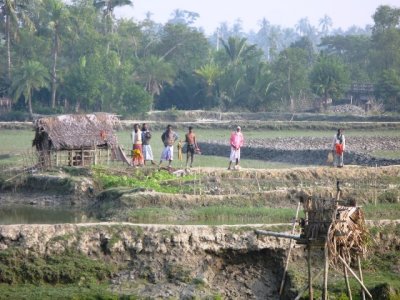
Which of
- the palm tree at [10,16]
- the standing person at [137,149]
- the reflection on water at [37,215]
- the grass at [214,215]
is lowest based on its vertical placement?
the reflection on water at [37,215]

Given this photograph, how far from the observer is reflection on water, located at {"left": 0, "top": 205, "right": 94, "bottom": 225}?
2000 centimetres

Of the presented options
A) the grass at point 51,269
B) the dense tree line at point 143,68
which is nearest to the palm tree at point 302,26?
the dense tree line at point 143,68

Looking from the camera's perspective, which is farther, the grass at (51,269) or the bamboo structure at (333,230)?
the grass at (51,269)

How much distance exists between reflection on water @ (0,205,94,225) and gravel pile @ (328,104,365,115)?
2990cm

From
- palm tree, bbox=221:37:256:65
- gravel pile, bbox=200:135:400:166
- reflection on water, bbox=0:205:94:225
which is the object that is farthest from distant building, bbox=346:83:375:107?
reflection on water, bbox=0:205:94:225

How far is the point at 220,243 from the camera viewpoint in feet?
55.5

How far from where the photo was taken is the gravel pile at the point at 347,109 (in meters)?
50.1

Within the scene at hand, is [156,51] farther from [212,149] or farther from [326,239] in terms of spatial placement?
[326,239]

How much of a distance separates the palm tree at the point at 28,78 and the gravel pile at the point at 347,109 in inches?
631

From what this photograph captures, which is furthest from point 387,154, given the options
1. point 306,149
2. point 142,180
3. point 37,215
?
point 37,215

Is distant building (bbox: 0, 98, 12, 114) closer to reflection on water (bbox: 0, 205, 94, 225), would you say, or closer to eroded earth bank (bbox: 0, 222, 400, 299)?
reflection on water (bbox: 0, 205, 94, 225)

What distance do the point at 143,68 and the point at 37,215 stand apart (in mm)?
31976

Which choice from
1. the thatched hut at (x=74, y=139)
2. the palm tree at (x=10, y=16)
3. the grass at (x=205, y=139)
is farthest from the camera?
the palm tree at (x=10, y=16)

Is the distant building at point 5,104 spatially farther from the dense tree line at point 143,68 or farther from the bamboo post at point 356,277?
the bamboo post at point 356,277
